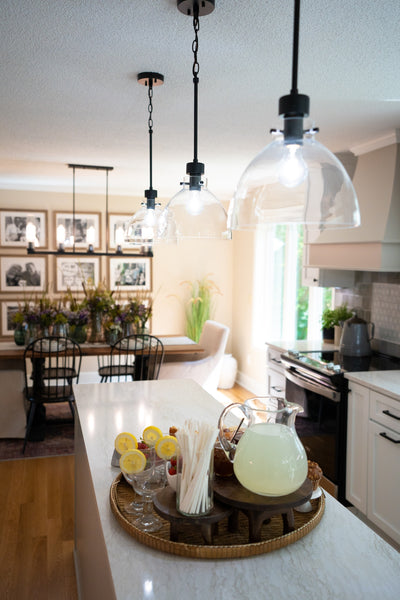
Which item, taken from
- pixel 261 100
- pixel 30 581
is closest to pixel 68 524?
pixel 30 581

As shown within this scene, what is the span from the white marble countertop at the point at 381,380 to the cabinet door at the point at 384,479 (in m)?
0.21

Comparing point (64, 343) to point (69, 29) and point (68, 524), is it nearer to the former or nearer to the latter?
point (68, 524)

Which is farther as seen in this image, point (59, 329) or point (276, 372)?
Result: point (59, 329)

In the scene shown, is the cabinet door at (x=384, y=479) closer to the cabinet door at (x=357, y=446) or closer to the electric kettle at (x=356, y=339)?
the cabinet door at (x=357, y=446)

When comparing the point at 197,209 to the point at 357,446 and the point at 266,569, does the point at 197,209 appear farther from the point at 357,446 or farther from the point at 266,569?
the point at 357,446

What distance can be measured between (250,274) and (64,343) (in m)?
2.86

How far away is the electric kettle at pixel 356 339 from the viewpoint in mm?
3748

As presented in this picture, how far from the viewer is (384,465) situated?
9.47 feet

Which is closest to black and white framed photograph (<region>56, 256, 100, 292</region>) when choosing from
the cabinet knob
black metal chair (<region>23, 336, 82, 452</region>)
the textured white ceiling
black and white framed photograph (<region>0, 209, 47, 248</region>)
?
black and white framed photograph (<region>0, 209, 47, 248</region>)

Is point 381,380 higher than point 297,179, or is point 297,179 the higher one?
point 297,179

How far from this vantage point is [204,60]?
7.09ft

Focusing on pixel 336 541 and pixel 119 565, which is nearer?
pixel 119 565

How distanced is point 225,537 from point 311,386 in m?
2.27

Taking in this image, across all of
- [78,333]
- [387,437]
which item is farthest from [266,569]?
[78,333]
